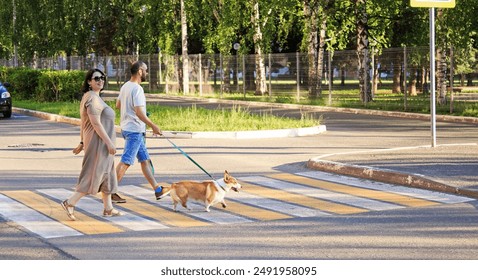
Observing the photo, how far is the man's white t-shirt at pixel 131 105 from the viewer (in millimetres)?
12922

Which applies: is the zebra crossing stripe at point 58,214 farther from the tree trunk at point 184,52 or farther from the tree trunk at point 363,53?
the tree trunk at point 184,52

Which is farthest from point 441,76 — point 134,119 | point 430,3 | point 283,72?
point 134,119

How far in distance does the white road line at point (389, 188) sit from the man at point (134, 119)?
10.1 ft

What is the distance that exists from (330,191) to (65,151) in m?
8.79

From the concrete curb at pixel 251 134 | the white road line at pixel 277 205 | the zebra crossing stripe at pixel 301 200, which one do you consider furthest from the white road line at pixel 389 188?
the concrete curb at pixel 251 134

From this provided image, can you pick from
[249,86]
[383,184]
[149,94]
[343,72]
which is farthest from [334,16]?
[383,184]

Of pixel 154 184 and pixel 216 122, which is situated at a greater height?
pixel 216 122

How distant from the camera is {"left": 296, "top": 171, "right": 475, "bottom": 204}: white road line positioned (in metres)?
12.9

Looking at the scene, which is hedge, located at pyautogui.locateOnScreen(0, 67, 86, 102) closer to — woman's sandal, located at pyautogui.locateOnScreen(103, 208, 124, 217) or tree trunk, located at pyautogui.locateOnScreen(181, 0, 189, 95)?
tree trunk, located at pyautogui.locateOnScreen(181, 0, 189, 95)

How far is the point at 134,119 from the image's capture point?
13133 mm

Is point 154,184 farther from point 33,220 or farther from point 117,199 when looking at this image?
point 33,220

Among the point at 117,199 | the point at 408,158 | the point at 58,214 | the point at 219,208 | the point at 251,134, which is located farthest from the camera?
the point at 251,134

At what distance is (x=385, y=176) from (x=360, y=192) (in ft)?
4.40

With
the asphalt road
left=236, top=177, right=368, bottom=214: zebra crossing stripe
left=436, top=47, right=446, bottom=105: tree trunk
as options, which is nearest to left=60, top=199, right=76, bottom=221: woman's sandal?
the asphalt road
